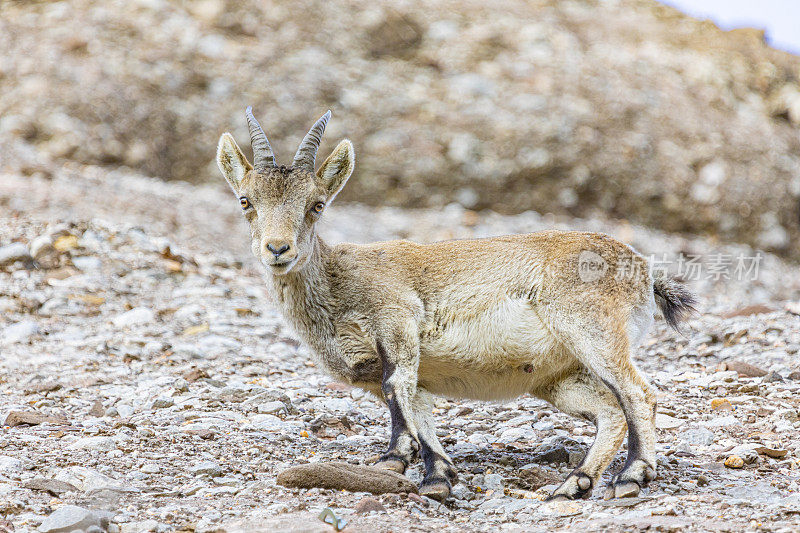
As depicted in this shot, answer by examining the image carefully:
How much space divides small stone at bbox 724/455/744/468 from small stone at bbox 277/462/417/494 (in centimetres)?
231

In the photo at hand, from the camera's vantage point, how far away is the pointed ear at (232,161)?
6.48 meters

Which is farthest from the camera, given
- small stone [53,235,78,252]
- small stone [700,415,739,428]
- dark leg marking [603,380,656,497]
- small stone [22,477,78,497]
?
small stone [53,235,78,252]

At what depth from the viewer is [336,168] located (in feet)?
21.2

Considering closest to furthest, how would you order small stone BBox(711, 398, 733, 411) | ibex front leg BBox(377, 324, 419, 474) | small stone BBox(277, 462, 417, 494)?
small stone BBox(277, 462, 417, 494) < ibex front leg BBox(377, 324, 419, 474) < small stone BBox(711, 398, 733, 411)

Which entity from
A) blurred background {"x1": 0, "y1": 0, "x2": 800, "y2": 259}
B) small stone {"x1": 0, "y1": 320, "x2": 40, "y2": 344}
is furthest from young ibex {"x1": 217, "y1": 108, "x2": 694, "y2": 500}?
blurred background {"x1": 0, "y1": 0, "x2": 800, "y2": 259}

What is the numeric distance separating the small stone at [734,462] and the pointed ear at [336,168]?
3344 millimetres

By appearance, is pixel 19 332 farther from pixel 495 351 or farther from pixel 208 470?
pixel 495 351

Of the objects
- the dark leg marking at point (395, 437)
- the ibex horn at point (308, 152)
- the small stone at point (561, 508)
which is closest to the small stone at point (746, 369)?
the small stone at point (561, 508)

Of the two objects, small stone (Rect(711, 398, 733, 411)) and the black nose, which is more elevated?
the black nose

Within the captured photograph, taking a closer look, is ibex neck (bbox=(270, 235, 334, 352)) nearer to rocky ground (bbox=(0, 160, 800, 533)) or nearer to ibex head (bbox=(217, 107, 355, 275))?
ibex head (bbox=(217, 107, 355, 275))

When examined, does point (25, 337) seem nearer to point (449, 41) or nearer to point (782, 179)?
point (449, 41)

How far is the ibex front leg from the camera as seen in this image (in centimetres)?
568

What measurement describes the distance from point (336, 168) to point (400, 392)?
179 cm

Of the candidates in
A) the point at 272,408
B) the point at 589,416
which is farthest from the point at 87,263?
the point at 589,416
